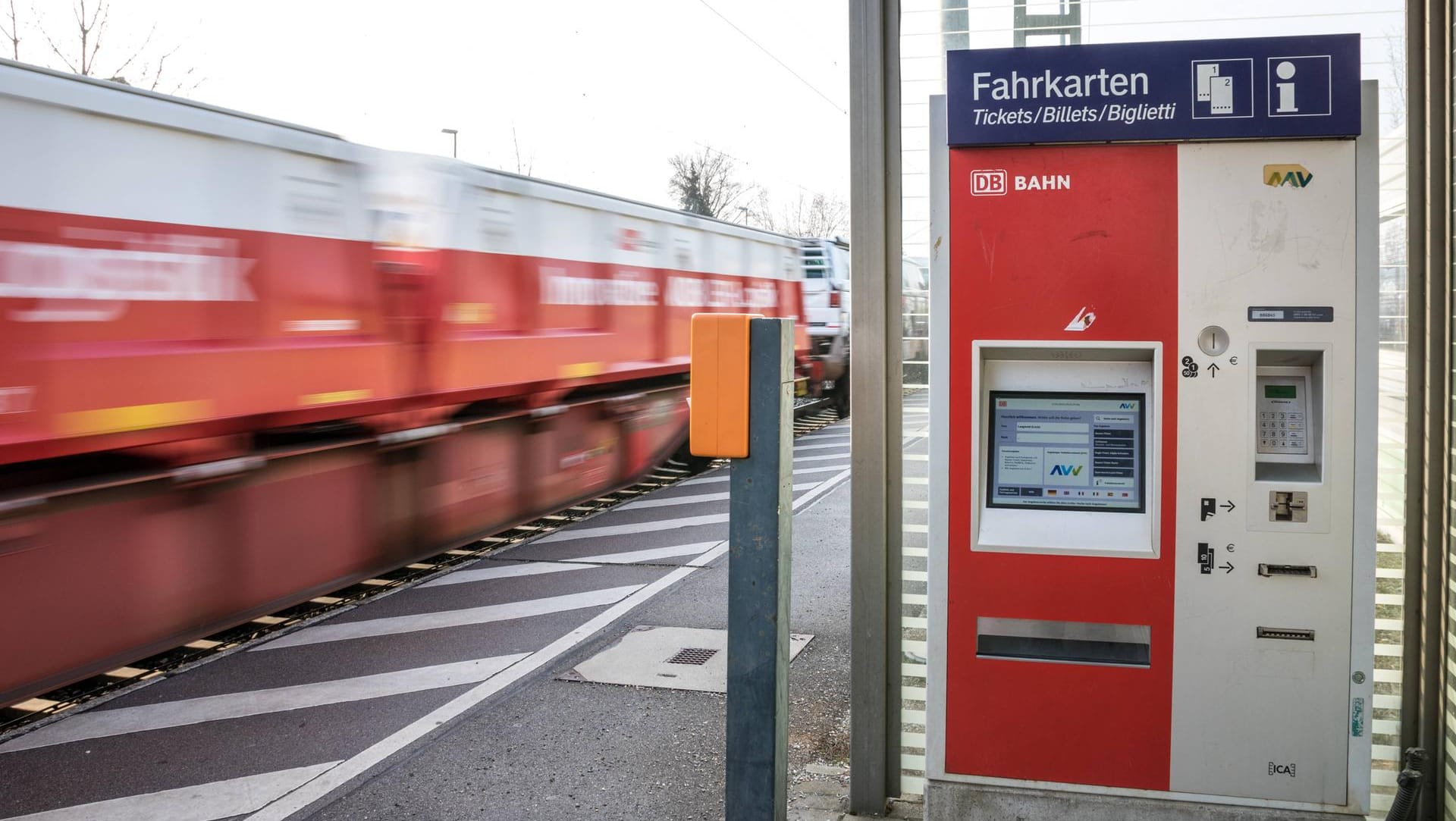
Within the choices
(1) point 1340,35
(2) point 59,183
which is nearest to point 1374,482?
(1) point 1340,35

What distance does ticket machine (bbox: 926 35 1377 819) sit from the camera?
2.93m

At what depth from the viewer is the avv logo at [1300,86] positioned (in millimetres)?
2906

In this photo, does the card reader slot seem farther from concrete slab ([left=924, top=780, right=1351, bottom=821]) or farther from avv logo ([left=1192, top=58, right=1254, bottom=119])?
avv logo ([left=1192, top=58, right=1254, bottom=119])

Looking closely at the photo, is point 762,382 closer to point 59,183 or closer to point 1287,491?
point 1287,491

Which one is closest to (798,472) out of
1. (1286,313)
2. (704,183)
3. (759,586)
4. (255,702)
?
(255,702)

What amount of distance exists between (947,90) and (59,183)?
436cm

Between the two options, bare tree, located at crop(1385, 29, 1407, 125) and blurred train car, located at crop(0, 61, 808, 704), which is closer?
bare tree, located at crop(1385, 29, 1407, 125)

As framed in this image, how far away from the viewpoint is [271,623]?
676 centimetres

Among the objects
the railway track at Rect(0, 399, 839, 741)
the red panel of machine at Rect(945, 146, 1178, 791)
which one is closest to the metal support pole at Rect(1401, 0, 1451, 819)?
the red panel of machine at Rect(945, 146, 1178, 791)

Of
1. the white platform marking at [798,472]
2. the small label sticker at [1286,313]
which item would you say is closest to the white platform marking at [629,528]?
the white platform marking at [798,472]

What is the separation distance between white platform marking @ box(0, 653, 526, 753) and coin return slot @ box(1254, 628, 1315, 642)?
3.75 metres

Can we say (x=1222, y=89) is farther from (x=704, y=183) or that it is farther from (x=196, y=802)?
(x=704, y=183)

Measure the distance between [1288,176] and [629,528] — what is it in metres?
7.31

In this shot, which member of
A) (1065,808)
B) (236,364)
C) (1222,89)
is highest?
(1222,89)
